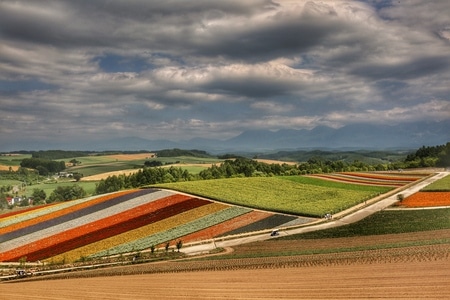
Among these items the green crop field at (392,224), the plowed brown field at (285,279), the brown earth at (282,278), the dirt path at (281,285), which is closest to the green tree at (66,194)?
the brown earth at (282,278)

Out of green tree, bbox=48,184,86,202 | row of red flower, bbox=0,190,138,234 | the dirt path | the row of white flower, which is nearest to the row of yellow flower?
the row of white flower

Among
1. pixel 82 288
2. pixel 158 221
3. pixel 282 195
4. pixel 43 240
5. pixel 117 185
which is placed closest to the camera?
pixel 82 288

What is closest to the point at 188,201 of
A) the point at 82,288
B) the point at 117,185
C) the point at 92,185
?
the point at 82,288

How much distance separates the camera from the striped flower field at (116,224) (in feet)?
155

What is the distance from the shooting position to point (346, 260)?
30516mm

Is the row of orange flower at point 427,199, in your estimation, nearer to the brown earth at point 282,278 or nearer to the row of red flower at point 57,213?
the brown earth at point 282,278

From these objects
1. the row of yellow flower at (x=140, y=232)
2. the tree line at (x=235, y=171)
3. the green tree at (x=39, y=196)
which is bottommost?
the green tree at (x=39, y=196)

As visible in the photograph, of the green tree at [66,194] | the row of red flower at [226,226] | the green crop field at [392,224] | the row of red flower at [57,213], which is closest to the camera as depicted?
the green crop field at [392,224]

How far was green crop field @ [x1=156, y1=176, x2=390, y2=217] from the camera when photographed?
62862mm

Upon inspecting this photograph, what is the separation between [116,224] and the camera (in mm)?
55969

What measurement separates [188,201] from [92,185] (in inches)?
3727

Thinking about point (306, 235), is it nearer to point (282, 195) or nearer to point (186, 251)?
point (186, 251)

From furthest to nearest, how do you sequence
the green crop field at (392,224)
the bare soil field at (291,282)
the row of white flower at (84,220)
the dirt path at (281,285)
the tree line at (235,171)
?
the tree line at (235,171) → the row of white flower at (84,220) → the green crop field at (392,224) → the bare soil field at (291,282) → the dirt path at (281,285)

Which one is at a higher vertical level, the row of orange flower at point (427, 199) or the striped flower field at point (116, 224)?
the row of orange flower at point (427, 199)
